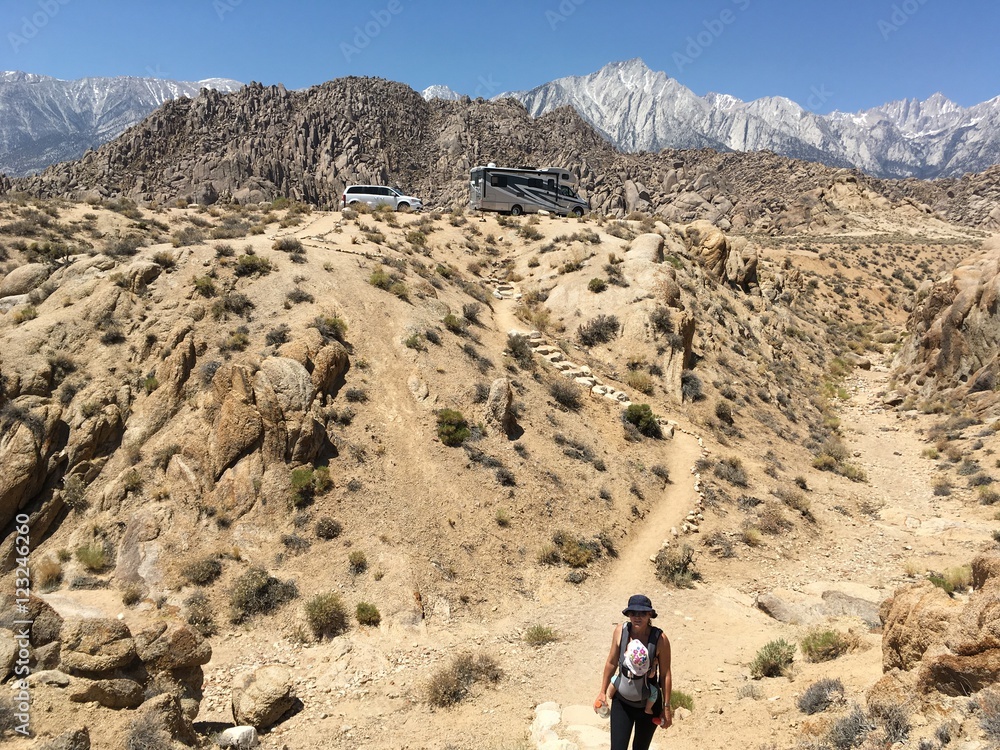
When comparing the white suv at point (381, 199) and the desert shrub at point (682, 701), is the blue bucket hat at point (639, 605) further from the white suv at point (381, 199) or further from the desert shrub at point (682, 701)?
the white suv at point (381, 199)

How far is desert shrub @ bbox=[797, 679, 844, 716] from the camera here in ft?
25.1

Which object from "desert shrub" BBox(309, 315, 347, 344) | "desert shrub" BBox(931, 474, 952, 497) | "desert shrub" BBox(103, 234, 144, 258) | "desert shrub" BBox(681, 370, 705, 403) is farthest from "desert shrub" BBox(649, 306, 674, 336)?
"desert shrub" BBox(103, 234, 144, 258)

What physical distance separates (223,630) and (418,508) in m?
5.26

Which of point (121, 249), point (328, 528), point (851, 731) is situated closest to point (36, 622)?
point (328, 528)

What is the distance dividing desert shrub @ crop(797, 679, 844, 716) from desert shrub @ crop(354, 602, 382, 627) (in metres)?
8.32

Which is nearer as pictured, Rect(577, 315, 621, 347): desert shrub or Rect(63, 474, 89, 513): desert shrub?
Rect(63, 474, 89, 513): desert shrub

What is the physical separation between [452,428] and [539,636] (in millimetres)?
6876

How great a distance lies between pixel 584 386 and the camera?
22.1 m

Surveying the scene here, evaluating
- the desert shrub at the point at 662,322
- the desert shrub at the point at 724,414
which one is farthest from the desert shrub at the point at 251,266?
the desert shrub at the point at 724,414

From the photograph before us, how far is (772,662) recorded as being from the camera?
995 cm

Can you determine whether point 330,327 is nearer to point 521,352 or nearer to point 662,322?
point 521,352

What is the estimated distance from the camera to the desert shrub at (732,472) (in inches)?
744

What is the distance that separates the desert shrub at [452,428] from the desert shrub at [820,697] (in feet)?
→ 35.9

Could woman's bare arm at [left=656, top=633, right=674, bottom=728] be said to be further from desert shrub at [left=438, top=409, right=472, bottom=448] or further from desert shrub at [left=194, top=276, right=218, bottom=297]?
desert shrub at [left=194, top=276, right=218, bottom=297]
